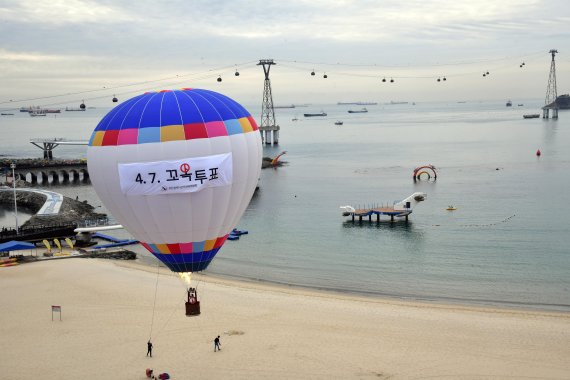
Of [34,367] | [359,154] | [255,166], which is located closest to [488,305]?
[255,166]

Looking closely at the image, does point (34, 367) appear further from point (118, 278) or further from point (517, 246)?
point (517, 246)

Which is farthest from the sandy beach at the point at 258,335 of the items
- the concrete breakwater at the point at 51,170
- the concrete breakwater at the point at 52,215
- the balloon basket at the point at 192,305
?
the concrete breakwater at the point at 51,170

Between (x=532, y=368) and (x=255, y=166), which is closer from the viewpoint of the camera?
(x=255, y=166)

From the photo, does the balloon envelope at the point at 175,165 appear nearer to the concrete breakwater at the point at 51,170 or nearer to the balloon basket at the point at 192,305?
the balloon basket at the point at 192,305

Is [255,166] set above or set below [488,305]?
above

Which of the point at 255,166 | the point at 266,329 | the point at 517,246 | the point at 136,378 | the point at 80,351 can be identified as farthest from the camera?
the point at 517,246

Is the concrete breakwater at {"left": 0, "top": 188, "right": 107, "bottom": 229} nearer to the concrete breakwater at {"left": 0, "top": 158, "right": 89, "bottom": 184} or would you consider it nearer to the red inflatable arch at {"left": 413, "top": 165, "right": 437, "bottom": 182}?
the concrete breakwater at {"left": 0, "top": 158, "right": 89, "bottom": 184}

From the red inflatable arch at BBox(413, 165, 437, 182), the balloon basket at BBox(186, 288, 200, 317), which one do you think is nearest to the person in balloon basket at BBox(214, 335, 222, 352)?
the balloon basket at BBox(186, 288, 200, 317)
